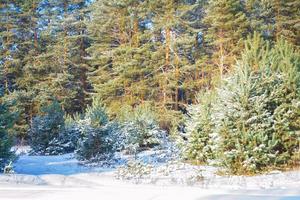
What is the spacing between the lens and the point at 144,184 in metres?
9.50

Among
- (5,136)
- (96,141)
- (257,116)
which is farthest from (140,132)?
(257,116)

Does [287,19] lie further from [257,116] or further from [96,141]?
[257,116]

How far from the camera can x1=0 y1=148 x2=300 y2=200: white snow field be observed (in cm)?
479

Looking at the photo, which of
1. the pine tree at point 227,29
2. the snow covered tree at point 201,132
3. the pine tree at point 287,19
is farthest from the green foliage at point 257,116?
the pine tree at point 287,19

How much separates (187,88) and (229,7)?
238 inches

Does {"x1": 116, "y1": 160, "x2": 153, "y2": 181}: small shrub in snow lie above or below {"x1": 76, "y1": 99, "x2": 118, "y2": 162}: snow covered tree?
below

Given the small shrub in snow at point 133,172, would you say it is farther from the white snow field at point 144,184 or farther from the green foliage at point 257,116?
the green foliage at point 257,116

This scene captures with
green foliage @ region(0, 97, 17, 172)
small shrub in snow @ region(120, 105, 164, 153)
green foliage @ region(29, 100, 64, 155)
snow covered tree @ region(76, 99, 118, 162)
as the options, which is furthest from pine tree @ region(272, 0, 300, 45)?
green foliage @ region(0, 97, 17, 172)

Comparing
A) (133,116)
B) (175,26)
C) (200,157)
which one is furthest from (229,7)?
(200,157)

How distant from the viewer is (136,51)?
91.1 feet

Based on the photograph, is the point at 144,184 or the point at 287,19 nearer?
the point at 144,184

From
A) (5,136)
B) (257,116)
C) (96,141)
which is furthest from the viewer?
(96,141)

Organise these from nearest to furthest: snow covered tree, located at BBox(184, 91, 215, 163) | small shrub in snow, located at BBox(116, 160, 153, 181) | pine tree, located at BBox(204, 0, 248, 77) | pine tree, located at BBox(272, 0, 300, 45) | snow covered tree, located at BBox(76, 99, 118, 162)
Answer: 1. small shrub in snow, located at BBox(116, 160, 153, 181)
2. snow covered tree, located at BBox(184, 91, 215, 163)
3. snow covered tree, located at BBox(76, 99, 118, 162)
4. pine tree, located at BBox(204, 0, 248, 77)
5. pine tree, located at BBox(272, 0, 300, 45)

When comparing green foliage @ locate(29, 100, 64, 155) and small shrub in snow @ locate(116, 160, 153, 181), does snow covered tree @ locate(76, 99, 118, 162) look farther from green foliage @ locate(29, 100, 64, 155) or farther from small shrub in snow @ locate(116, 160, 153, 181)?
green foliage @ locate(29, 100, 64, 155)
